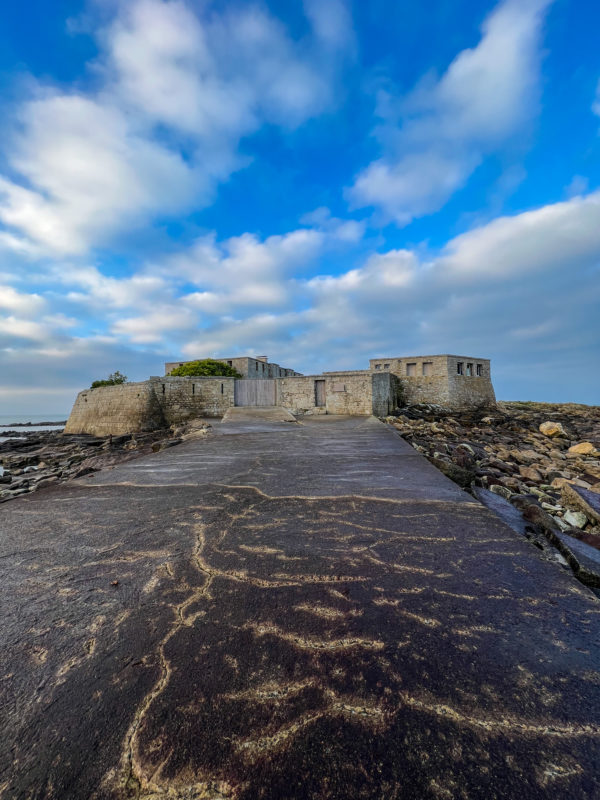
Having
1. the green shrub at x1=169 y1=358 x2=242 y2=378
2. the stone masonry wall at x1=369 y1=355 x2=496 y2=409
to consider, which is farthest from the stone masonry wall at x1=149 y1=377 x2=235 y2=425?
the stone masonry wall at x1=369 y1=355 x2=496 y2=409

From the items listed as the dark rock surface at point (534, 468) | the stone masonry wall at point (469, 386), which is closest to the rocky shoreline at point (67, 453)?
the dark rock surface at point (534, 468)

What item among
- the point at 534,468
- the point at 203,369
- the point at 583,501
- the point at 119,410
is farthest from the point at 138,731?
the point at 203,369

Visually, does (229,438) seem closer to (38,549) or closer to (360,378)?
(38,549)

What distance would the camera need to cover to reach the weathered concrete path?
737 millimetres

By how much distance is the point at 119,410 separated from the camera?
18422 mm

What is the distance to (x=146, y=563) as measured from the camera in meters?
1.67

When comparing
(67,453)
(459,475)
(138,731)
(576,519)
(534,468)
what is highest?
(459,475)

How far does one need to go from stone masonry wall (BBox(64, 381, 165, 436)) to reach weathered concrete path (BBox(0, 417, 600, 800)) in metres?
16.6

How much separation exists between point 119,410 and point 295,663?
19966 mm

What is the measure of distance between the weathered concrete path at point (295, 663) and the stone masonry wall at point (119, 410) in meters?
16.6

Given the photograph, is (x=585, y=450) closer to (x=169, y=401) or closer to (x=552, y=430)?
(x=552, y=430)

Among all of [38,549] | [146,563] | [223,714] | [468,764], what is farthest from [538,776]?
[38,549]

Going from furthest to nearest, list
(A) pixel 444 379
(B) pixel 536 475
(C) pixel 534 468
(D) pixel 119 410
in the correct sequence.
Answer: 1. (A) pixel 444 379
2. (D) pixel 119 410
3. (C) pixel 534 468
4. (B) pixel 536 475

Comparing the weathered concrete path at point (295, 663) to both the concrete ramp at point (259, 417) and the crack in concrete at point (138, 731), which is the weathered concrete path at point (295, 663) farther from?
the concrete ramp at point (259, 417)
